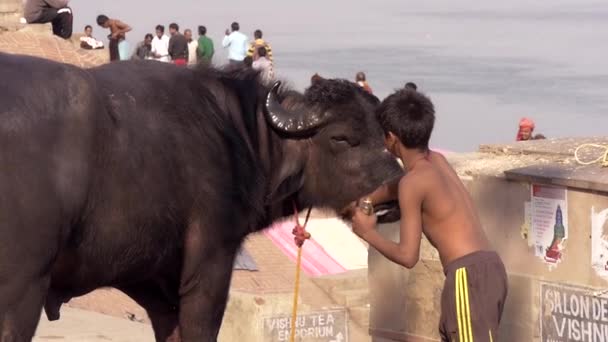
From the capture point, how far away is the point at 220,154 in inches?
309

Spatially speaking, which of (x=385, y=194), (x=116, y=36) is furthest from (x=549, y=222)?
(x=116, y=36)

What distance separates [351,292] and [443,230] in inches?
188

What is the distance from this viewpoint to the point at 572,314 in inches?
344

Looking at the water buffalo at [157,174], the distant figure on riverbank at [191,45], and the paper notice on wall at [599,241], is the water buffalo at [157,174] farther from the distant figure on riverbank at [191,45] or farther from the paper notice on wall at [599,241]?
the distant figure on riverbank at [191,45]

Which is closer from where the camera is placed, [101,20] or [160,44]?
[101,20]

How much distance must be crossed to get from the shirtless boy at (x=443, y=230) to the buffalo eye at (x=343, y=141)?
40.0 inches

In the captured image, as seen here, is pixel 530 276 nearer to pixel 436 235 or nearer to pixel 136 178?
pixel 436 235

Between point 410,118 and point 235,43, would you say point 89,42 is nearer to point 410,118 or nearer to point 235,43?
point 235,43

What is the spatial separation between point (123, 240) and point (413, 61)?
127 ft

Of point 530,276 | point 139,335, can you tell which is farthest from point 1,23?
point 530,276

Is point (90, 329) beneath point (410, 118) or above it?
beneath

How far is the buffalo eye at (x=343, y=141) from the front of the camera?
8.29 m

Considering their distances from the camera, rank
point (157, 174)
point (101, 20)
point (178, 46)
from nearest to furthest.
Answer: point (157, 174), point (178, 46), point (101, 20)

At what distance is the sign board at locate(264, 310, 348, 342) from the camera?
36.9ft
